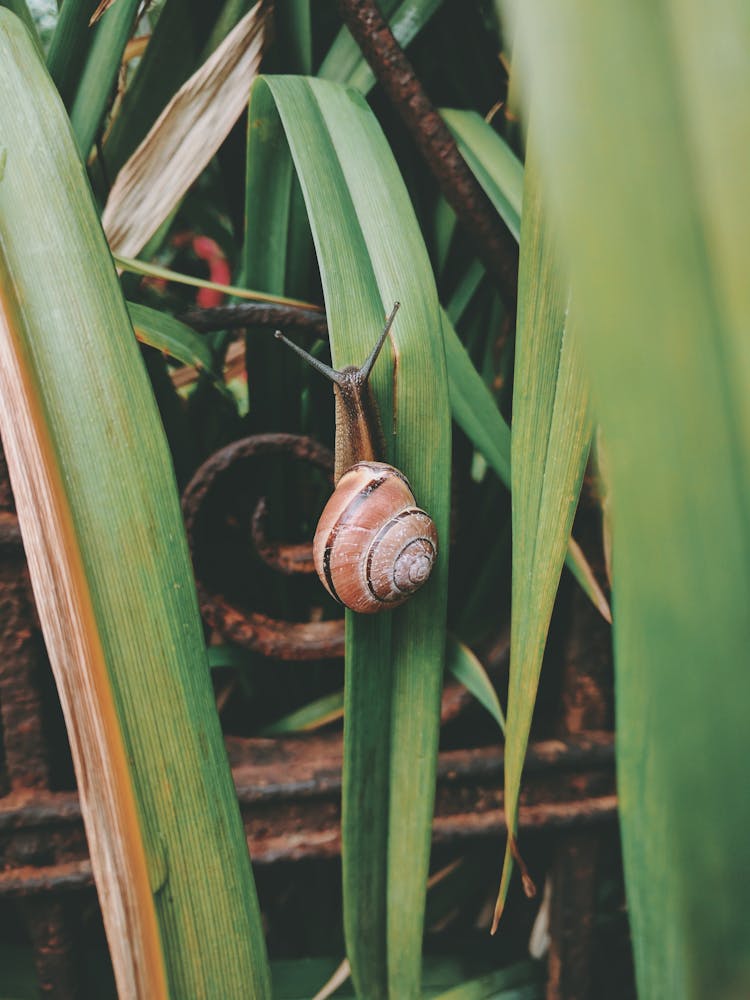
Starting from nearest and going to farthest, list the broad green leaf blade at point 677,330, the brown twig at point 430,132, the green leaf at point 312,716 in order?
1. the broad green leaf blade at point 677,330
2. the brown twig at point 430,132
3. the green leaf at point 312,716

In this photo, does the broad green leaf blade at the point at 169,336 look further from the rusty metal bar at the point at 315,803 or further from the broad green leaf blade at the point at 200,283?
the rusty metal bar at the point at 315,803

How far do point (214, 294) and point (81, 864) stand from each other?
66 cm

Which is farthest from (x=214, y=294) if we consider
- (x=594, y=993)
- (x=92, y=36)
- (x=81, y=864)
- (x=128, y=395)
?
(x=594, y=993)

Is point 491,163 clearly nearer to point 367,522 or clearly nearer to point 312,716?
point 367,522

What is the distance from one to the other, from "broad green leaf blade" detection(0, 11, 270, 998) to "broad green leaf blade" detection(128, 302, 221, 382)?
0.45ft

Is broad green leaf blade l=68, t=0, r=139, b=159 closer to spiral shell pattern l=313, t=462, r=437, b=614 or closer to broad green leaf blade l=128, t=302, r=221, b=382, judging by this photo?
broad green leaf blade l=128, t=302, r=221, b=382

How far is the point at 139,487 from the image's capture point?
0.92 feet

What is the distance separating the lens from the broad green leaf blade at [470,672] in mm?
463

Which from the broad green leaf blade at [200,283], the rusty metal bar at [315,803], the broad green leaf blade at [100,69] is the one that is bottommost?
the rusty metal bar at [315,803]

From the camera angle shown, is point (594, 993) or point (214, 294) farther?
point (214, 294)

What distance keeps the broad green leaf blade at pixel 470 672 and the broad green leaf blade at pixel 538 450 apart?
142 mm

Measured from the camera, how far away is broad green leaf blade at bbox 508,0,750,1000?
11 centimetres

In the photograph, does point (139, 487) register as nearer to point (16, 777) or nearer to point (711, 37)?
point (711, 37)

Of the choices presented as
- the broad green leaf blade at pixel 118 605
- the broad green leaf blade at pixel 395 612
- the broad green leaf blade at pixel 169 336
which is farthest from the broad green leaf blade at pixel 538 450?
the broad green leaf blade at pixel 169 336
